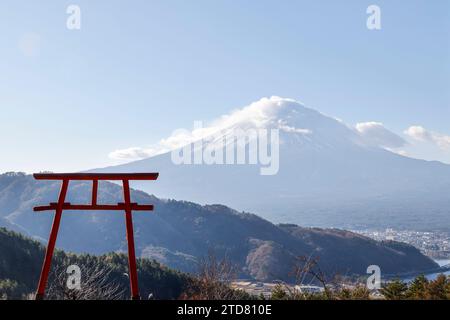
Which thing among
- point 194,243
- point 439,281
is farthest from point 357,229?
point 439,281

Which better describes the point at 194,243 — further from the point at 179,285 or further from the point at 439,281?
the point at 439,281

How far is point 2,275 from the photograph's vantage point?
31.6m

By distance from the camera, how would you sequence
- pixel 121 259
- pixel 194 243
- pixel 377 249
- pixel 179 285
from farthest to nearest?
pixel 194 243
pixel 377 249
pixel 121 259
pixel 179 285

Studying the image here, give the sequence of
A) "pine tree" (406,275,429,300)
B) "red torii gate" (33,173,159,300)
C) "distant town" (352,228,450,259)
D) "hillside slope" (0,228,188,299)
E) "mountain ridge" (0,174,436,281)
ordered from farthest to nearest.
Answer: "distant town" (352,228,450,259)
"mountain ridge" (0,174,436,281)
"hillside slope" (0,228,188,299)
"pine tree" (406,275,429,300)
"red torii gate" (33,173,159,300)

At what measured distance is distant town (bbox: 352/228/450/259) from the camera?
11357 cm

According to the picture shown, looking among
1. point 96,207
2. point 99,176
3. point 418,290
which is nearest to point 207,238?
point 418,290

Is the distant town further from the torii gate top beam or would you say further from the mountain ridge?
the torii gate top beam

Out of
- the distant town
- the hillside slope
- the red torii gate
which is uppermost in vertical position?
the red torii gate

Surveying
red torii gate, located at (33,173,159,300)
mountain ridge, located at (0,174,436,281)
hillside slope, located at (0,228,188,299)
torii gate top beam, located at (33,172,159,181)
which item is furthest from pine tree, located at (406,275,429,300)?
mountain ridge, located at (0,174,436,281)

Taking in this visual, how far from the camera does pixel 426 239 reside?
13938cm

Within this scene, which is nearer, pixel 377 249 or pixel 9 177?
pixel 377 249

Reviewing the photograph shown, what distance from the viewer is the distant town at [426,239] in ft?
373

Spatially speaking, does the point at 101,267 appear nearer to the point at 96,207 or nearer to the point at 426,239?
the point at 96,207
